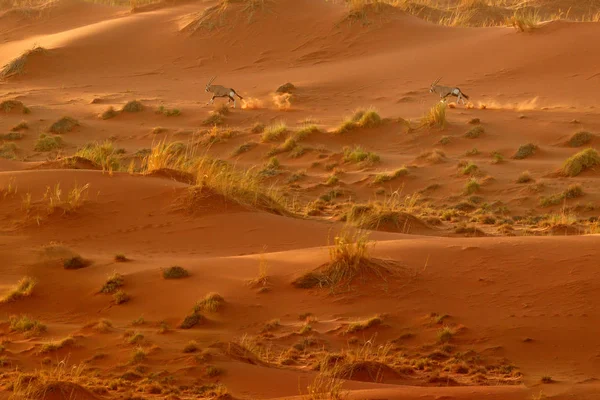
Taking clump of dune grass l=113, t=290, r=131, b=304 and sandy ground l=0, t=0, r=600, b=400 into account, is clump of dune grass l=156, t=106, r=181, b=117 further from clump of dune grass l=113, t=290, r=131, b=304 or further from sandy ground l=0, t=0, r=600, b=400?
clump of dune grass l=113, t=290, r=131, b=304

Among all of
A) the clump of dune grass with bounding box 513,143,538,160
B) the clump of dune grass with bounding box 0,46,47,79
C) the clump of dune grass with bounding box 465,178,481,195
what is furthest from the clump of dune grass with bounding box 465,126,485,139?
→ the clump of dune grass with bounding box 0,46,47,79

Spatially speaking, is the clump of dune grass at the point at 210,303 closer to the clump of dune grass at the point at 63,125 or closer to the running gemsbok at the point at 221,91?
the clump of dune grass at the point at 63,125

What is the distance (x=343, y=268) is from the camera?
10.2 m

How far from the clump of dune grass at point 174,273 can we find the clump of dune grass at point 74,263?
3.43ft

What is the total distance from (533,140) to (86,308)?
13.5 metres

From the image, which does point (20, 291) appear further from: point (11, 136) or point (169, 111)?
point (169, 111)

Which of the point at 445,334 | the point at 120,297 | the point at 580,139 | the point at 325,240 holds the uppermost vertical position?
the point at 120,297

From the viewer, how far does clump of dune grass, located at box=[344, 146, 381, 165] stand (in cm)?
2039

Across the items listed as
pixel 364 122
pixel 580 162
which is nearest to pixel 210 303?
pixel 580 162

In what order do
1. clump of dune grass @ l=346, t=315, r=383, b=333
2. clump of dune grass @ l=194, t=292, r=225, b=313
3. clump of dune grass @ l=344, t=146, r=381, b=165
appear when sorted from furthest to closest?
clump of dune grass @ l=344, t=146, r=381, b=165 → clump of dune grass @ l=194, t=292, r=225, b=313 → clump of dune grass @ l=346, t=315, r=383, b=333

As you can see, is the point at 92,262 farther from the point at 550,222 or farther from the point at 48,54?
the point at 48,54

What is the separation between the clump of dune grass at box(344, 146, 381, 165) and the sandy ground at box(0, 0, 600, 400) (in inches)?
6.6

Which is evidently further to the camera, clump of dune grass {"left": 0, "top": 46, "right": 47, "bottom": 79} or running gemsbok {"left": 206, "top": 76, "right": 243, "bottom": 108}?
clump of dune grass {"left": 0, "top": 46, "right": 47, "bottom": 79}

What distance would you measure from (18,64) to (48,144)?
11.4 m
